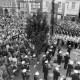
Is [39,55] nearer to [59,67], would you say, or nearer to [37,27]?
[59,67]

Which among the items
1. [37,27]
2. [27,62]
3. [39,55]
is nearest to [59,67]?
[39,55]

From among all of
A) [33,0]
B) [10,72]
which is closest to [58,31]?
[10,72]

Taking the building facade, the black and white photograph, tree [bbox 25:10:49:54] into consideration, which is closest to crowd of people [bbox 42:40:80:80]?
the black and white photograph

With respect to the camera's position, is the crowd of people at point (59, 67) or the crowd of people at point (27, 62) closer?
the crowd of people at point (59, 67)

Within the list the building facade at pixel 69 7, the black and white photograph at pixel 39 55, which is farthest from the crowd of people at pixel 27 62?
the building facade at pixel 69 7

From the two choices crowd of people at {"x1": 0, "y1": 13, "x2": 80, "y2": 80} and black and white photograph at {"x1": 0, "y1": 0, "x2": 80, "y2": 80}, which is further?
black and white photograph at {"x1": 0, "y1": 0, "x2": 80, "y2": 80}

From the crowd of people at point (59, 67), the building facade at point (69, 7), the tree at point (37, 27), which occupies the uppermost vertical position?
the building facade at point (69, 7)

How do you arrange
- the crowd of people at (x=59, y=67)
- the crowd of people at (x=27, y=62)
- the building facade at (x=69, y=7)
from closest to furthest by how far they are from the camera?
1. the crowd of people at (x=59, y=67)
2. the crowd of people at (x=27, y=62)
3. the building facade at (x=69, y=7)

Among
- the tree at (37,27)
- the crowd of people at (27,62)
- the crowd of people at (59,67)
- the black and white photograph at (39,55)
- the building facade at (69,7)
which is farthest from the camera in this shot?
the building facade at (69,7)

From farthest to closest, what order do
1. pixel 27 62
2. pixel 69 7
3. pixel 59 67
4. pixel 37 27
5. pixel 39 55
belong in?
1. pixel 69 7
2. pixel 39 55
3. pixel 59 67
4. pixel 27 62
5. pixel 37 27

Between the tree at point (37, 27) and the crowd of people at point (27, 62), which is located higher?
the tree at point (37, 27)

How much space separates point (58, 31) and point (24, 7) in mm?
13868

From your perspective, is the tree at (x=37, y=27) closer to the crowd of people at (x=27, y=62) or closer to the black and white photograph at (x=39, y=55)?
the black and white photograph at (x=39, y=55)

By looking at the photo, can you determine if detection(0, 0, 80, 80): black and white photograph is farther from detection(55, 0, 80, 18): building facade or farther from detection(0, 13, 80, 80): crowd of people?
detection(55, 0, 80, 18): building facade
